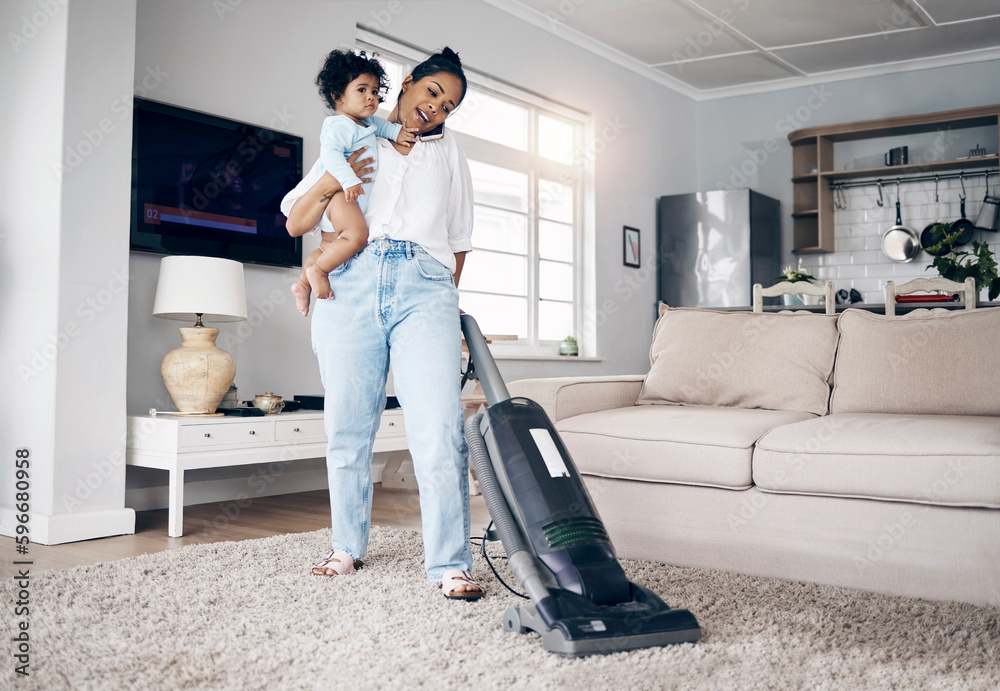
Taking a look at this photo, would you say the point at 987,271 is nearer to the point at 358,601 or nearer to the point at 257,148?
the point at 257,148

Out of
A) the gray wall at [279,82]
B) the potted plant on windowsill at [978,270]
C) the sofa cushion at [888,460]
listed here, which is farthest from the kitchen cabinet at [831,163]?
the sofa cushion at [888,460]

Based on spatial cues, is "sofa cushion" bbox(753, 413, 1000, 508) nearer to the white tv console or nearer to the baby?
the baby

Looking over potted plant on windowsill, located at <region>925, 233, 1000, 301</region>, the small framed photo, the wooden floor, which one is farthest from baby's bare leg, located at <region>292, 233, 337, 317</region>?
the small framed photo

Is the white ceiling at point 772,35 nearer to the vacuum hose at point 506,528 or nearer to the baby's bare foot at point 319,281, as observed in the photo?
the baby's bare foot at point 319,281

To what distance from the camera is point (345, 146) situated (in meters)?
1.98

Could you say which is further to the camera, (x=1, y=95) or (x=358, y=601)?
(x=1, y=95)

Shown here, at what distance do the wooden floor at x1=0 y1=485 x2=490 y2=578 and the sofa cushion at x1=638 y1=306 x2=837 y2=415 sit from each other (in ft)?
2.76

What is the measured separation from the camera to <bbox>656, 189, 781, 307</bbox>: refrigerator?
593 cm

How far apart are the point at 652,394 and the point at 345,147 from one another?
1.35m

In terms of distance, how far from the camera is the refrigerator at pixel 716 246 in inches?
234

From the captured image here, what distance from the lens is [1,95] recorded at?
3.08 meters

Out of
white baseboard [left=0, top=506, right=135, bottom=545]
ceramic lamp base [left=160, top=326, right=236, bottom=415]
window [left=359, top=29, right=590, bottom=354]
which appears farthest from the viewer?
window [left=359, top=29, right=590, bottom=354]

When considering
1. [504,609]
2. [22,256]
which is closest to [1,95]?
[22,256]

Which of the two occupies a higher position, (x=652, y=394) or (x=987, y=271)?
(x=987, y=271)
